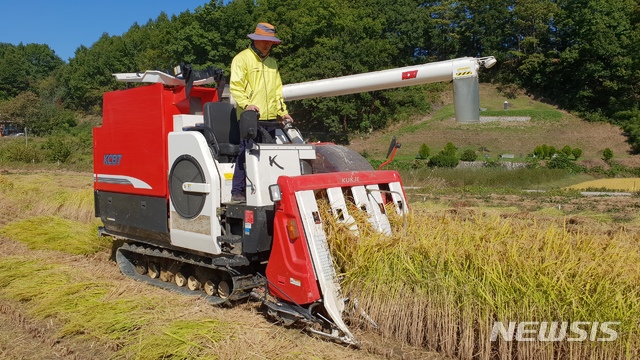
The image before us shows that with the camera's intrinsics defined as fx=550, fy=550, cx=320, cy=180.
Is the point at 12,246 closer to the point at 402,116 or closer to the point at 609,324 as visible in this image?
the point at 609,324

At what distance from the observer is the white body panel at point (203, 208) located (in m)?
5.95

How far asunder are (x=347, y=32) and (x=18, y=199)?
41048mm

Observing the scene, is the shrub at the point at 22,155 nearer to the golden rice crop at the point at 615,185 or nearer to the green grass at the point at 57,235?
the green grass at the point at 57,235

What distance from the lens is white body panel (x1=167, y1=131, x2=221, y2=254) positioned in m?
5.95

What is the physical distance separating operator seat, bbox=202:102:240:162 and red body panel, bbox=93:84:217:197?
0.66 m

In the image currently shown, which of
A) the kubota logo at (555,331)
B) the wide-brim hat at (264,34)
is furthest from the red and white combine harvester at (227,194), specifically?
the kubota logo at (555,331)

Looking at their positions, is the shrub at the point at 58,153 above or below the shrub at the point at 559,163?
above

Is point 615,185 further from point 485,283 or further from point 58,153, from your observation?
point 58,153

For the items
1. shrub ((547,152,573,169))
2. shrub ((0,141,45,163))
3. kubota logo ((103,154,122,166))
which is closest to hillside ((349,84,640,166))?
shrub ((547,152,573,169))

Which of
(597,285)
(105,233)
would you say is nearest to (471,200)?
(105,233)

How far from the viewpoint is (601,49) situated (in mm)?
47781

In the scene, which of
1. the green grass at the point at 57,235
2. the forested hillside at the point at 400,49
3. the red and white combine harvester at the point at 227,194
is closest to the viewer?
the red and white combine harvester at the point at 227,194

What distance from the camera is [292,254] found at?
17.4 ft

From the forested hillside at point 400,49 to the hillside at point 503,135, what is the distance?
4.85 feet
